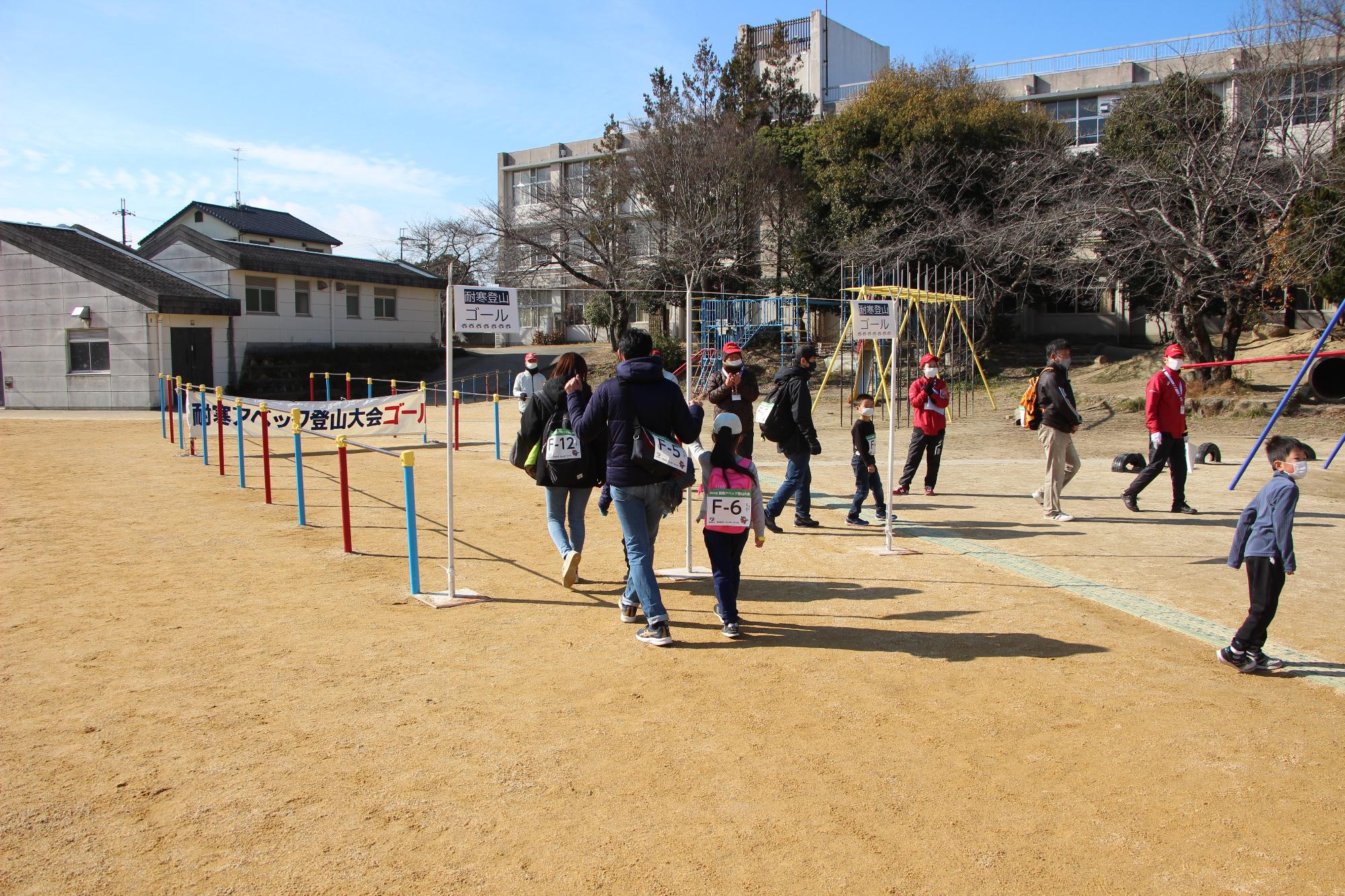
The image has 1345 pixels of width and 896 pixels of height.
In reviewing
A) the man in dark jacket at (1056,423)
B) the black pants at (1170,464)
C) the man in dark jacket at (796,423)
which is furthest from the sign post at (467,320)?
the black pants at (1170,464)

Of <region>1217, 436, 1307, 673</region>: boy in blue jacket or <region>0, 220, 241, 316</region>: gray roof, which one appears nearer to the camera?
<region>1217, 436, 1307, 673</region>: boy in blue jacket

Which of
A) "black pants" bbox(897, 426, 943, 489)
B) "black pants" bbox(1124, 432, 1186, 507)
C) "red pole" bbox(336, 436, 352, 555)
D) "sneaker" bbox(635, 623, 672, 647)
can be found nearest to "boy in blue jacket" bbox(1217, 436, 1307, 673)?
"sneaker" bbox(635, 623, 672, 647)

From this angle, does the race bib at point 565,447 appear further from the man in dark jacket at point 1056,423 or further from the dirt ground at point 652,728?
the man in dark jacket at point 1056,423

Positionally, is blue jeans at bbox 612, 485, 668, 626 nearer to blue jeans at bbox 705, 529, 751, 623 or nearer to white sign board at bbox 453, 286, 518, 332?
blue jeans at bbox 705, 529, 751, 623

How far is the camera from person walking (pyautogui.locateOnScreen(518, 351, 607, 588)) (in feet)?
20.8

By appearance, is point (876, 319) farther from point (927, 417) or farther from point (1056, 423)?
point (927, 417)

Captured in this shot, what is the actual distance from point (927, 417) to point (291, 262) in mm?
26410

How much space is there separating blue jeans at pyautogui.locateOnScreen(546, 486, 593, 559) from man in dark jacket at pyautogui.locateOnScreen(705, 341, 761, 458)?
1685mm

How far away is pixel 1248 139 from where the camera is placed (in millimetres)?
19422

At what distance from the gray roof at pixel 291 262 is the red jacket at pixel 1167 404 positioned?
27655 millimetres

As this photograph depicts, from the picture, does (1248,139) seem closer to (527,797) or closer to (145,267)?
(527,797)

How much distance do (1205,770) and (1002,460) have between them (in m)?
11.5

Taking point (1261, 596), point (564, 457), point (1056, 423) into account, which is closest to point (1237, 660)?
point (1261, 596)

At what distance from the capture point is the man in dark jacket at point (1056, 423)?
9.59 metres
